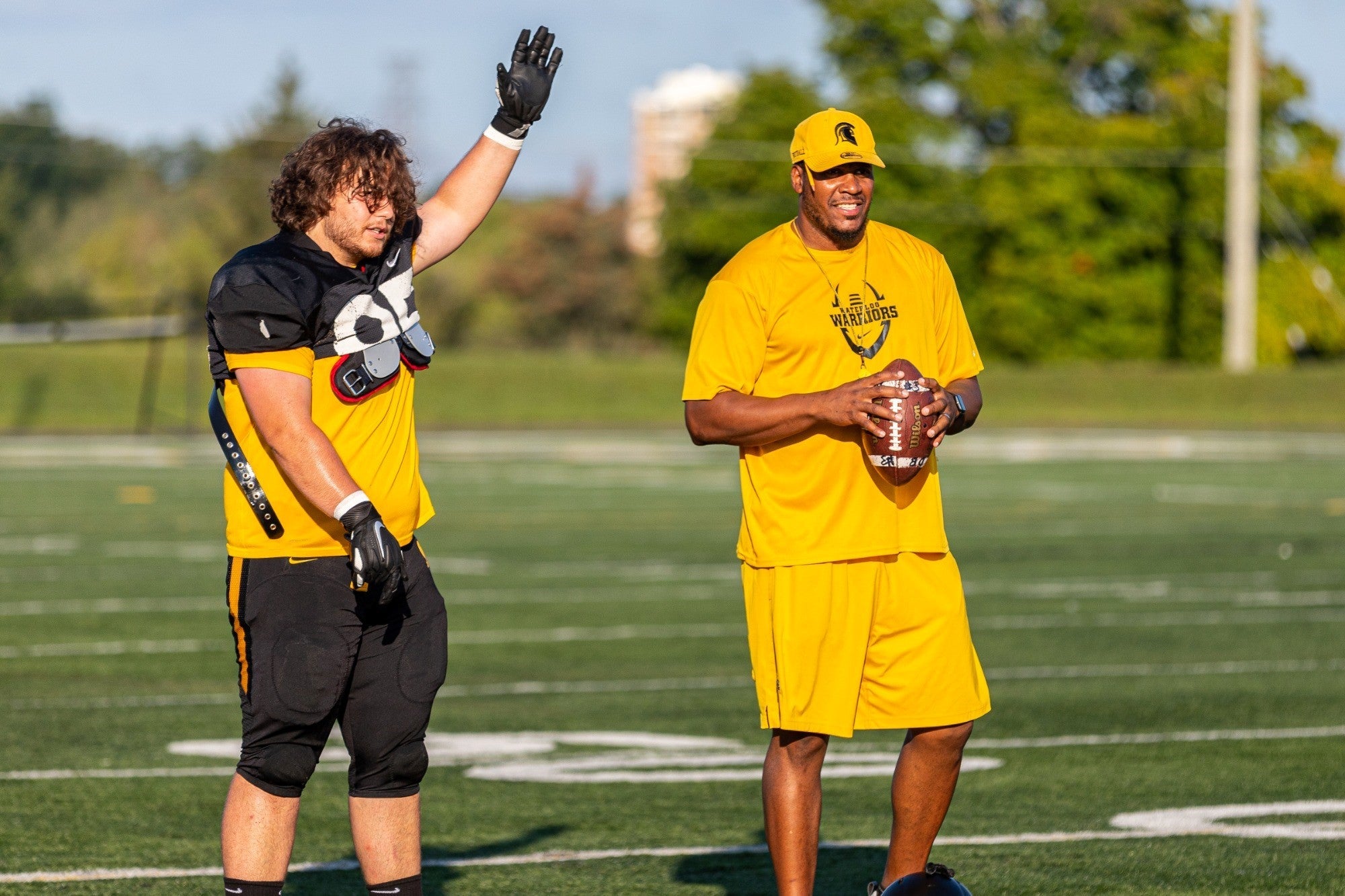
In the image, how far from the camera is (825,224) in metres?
5.29

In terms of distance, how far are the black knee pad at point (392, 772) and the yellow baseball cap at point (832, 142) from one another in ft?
5.42

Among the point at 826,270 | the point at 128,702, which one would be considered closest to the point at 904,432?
the point at 826,270

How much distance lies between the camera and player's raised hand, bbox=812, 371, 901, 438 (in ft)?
16.5

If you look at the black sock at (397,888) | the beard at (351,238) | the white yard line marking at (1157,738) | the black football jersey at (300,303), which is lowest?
the white yard line marking at (1157,738)

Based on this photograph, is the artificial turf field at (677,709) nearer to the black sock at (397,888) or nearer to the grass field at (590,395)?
the black sock at (397,888)

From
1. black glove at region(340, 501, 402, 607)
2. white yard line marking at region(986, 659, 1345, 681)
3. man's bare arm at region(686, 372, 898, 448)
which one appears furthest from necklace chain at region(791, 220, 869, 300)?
white yard line marking at region(986, 659, 1345, 681)

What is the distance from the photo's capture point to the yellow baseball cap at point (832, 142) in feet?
17.1

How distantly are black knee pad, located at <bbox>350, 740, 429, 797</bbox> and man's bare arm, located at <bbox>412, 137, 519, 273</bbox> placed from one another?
109cm

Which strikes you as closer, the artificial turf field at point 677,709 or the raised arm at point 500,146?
the raised arm at point 500,146

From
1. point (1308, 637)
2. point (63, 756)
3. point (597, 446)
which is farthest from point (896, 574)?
point (597, 446)

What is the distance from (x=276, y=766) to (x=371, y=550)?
22.6 inches

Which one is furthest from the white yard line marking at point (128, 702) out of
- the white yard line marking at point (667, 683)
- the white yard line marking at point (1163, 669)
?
the white yard line marking at point (1163, 669)

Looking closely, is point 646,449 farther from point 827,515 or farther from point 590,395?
point 827,515

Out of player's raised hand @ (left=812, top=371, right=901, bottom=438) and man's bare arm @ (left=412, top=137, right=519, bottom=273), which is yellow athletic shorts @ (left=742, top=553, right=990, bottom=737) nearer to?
player's raised hand @ (left=812, top=371, right=901, bottom=438)
